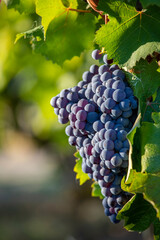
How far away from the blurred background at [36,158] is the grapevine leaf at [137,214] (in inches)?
22.4

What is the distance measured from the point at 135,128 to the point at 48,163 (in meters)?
7.18

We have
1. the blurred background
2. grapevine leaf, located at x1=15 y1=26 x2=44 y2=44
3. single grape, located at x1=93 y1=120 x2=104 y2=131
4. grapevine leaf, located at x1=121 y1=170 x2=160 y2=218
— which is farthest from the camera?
the blurred background

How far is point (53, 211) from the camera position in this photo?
6207mm

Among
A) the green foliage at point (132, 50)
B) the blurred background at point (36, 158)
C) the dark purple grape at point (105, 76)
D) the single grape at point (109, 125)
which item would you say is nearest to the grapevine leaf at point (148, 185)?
the green foliage at point (132, 50)

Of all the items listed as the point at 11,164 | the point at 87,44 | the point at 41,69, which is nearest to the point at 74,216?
the point at 11,164

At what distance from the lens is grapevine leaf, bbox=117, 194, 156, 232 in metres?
0.81

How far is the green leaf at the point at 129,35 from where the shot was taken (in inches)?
31.4

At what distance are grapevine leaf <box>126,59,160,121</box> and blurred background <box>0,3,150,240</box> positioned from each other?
37 centimetres

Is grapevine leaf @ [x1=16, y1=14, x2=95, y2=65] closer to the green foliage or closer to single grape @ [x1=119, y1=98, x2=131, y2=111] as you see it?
the green foliage

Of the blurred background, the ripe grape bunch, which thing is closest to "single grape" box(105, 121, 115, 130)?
the ripe grape bunch

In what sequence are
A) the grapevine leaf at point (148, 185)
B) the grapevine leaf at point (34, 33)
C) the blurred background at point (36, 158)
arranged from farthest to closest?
1. the blurred background at point (36, 158)
2. the grapevine leaf at point (34, 33)
3. the grapevine leaf at point (148, 185)

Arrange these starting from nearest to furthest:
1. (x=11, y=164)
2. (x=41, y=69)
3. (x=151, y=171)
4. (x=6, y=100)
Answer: (x=151, y=171)
(x=41, y=69)
(x=6, y=100)
(x=11, y=164)

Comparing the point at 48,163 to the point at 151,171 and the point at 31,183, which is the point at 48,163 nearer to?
the point at 31,183

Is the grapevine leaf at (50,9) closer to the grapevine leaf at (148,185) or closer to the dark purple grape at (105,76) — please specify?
the dark purple grape at (105,76)
